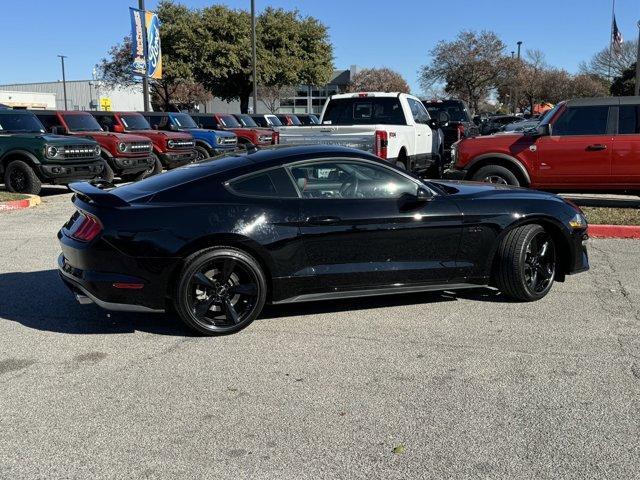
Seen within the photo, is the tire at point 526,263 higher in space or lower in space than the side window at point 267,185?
lower

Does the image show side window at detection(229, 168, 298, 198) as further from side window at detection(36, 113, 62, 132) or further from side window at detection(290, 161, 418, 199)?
side window at detection(36, 113, 62, 132)

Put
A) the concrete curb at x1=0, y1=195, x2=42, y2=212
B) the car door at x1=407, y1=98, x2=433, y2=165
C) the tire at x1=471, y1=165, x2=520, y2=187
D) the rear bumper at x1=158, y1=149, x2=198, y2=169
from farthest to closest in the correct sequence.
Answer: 1. the rear bumper at x1=158, y1=149, x2=198, y2=169
2. the car door at x1=407, y1=98, x2=433, y2=165
3. the concrete curb at x1=0, y1=195, x2=42, y2=212
4. the tire at x1=471, y1=165, x2=520, y2=187

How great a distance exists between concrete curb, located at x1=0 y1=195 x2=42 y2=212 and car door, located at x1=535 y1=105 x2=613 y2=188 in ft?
30.6

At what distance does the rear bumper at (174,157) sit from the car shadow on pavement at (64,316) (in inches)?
429

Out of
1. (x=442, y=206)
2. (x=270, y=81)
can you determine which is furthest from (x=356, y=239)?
(x=270, y=81)

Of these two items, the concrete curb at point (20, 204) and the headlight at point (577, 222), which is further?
the concrete curb at point (20, 204)

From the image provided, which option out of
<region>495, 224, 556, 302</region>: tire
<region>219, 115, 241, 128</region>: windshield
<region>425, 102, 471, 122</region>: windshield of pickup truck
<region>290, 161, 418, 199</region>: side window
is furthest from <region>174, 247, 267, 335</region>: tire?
<region>219, 115, 241, 128</region>: windshield

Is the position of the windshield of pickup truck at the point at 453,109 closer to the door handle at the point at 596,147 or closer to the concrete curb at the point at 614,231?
the door handle at the point at 596,147

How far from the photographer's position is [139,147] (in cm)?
1558

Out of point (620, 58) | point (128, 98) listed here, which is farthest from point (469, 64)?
point (128, 98)

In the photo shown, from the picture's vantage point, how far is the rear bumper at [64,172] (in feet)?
43.0

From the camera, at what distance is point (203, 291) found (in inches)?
195

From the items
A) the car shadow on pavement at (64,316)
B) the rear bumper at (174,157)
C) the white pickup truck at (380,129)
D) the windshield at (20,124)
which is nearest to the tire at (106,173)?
the windshield at (20,124)

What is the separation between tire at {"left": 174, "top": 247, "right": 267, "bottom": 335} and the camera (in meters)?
4.82
